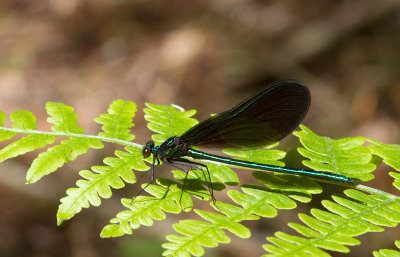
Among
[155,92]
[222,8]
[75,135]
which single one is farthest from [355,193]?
[222,8]

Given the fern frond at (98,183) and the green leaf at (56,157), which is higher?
the green leaf at (56,157)

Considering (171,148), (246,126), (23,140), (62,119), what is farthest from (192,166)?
(23,140)

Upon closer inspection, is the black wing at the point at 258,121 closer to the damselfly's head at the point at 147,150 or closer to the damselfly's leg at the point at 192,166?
the damselfly's leg at the point at 192,166

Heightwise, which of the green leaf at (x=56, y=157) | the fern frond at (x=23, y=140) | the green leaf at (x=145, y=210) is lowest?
the green leaf at (x=145, y=210)

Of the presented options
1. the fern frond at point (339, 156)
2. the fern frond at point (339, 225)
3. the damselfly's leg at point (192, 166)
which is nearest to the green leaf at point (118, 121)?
the damselfly's leg at point (192, 166)

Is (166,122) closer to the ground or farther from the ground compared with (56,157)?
farther from the ground

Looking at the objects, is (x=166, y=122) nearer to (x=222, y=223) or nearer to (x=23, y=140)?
(x=23, y=140)

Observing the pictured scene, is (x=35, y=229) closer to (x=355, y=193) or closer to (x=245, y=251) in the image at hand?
Answer: (x=245, y=251)
